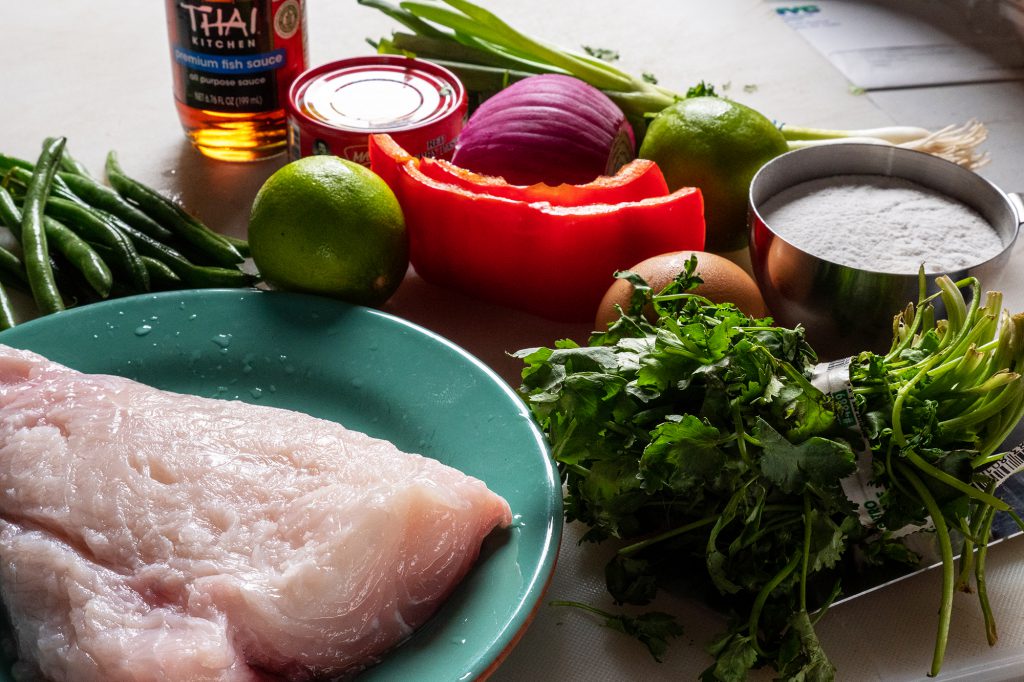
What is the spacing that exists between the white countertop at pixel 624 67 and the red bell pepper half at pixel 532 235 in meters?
0.06

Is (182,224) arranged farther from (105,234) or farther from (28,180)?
(28,180)

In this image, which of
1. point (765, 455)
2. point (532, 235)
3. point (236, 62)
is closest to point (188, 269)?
point (236, 62)

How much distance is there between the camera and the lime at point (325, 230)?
129 cm

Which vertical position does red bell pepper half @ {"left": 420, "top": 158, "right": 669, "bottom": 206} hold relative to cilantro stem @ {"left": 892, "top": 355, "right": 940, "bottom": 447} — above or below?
below

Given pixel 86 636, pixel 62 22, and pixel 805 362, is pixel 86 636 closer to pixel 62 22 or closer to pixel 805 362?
pixel 805 362

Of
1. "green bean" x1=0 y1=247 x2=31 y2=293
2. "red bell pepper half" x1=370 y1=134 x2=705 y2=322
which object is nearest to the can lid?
"red bell pepper half" x1=370 y1=134 x2=705 y2=322

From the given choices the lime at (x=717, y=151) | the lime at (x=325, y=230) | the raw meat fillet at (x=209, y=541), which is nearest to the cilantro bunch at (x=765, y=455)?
the raw meat fillet at (x=209, y=541)

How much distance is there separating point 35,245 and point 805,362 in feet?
3.24

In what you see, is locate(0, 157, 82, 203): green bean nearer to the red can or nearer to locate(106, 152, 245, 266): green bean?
locate(106, 152, 245, 266): green bean

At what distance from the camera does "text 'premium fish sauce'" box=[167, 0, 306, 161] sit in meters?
1.55

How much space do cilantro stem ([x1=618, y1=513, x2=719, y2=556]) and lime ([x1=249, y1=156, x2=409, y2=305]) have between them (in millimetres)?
516

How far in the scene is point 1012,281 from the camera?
157cm

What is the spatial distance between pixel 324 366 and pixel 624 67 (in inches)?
46.4

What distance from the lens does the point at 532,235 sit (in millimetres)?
1367
